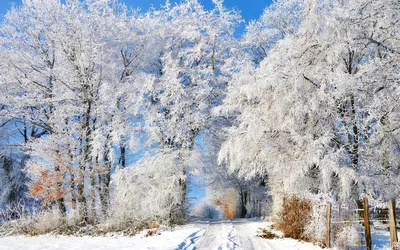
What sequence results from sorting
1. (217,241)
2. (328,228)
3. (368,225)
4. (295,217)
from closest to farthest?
(368,225)
(328,228)
(217,241)
(295,217)

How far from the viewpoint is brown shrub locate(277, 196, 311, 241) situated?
436 inches

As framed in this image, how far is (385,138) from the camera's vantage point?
1212 cm

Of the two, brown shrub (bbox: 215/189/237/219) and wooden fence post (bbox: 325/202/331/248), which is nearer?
wooden fence post (bbox: 325/202/331/248)

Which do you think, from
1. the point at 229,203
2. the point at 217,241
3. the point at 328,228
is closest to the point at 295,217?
the point at 328,228

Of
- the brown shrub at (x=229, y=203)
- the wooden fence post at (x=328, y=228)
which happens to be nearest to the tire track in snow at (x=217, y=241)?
the wooden fence post at (x=328, y=228)

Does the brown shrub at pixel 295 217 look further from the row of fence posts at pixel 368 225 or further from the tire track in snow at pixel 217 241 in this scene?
the tire track in snow at pixel 217 241

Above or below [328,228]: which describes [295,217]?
above

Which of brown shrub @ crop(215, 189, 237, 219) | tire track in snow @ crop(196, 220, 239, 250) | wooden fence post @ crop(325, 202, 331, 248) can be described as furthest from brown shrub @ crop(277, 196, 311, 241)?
brown shrub @ crop(215, 189, 237, 219)

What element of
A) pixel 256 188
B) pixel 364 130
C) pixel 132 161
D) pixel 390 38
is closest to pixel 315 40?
pixel 390 38

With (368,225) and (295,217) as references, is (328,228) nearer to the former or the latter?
(368,225)

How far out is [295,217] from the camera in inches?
448

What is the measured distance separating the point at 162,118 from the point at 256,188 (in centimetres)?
1170

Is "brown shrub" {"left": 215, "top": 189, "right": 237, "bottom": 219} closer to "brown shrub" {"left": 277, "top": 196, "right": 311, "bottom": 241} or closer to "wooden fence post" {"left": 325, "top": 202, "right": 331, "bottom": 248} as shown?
"brown shrub" {"left": 277, "top": 196, "right": 311, "bottom": 241}

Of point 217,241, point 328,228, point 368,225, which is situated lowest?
point 217,241
